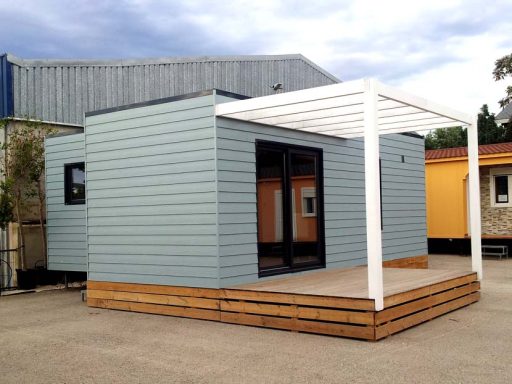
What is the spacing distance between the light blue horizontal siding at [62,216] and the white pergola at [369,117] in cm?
405

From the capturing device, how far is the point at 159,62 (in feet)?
42.3

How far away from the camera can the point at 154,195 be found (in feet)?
24.0

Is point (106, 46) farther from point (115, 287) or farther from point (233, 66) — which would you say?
point (115, 287)

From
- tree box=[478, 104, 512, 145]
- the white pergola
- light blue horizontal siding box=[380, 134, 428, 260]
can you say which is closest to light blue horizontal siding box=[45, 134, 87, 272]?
the white pergola

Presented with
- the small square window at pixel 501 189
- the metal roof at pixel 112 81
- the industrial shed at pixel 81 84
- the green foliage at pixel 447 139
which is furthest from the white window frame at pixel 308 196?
the green foliage at pixel 447 139

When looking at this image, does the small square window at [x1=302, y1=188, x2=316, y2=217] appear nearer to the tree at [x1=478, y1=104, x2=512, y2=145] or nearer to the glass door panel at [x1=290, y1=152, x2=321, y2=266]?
the glass door panel at [x1=290, y1=152, x2=321, y2=266]

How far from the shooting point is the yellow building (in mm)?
15039

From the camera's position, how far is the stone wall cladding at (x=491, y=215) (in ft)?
50.0

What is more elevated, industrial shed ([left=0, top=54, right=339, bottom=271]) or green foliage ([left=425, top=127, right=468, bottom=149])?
green foliage ([left=425, top=127, right=468, bottom=149])

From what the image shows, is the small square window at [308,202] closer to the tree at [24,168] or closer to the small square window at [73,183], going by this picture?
the small square window at [73,183]

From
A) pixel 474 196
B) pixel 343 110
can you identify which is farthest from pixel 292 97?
pixel 474 196

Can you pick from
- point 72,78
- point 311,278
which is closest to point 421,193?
point 311,278

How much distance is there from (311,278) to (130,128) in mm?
3149

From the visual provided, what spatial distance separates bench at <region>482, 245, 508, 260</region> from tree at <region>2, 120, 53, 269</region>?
10711 millimetres
